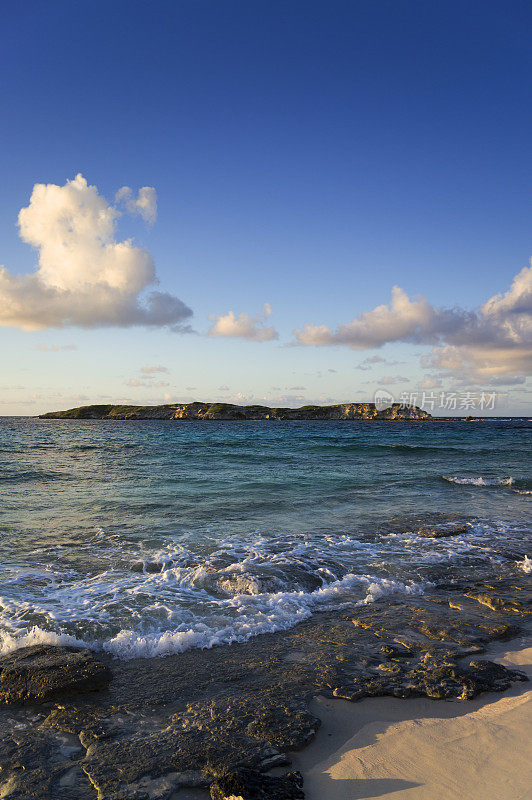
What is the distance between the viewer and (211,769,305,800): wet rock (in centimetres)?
297

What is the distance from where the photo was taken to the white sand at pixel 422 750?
309cm

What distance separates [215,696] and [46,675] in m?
1.72

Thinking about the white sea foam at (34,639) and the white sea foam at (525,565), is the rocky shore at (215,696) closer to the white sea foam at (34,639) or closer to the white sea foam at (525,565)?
the white sea foam at (34,639)

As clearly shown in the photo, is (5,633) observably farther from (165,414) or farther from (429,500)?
(165,414)

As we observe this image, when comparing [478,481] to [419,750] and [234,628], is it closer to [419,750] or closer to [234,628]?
[234,628]

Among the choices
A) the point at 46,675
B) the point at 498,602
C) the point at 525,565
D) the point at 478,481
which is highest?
the point at 46,675

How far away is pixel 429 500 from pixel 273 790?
13.6 meters

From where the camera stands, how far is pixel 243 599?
6.68m

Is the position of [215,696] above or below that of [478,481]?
above

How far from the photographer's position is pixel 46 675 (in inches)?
171

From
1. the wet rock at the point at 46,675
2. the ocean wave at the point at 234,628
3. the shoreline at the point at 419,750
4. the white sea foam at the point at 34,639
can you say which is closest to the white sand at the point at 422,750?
the shoreline at the point at 419,750

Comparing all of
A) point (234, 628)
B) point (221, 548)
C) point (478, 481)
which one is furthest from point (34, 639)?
point (478, 481)

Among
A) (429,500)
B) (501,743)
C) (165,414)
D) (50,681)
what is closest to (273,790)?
(501,743)

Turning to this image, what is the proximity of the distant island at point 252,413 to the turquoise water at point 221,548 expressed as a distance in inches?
4779
